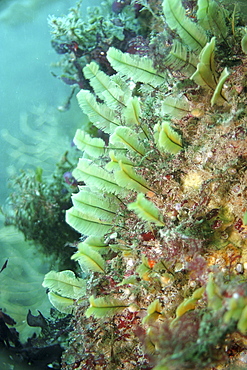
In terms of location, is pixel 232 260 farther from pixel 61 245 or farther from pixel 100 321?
A: pixel 61 245

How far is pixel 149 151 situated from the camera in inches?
89.7

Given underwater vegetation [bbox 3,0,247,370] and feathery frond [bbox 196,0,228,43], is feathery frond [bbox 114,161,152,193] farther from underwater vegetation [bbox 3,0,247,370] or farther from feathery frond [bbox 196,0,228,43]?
feathery frond [bbox 196,0,228,43]

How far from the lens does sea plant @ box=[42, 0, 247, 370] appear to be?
202 centimetres

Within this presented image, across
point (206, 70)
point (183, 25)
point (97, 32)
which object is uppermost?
point (97, 32)

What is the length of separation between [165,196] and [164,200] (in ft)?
0.12

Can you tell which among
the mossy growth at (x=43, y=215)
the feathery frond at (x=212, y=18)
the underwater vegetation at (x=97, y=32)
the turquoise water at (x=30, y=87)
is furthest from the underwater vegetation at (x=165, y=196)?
the turquoise water at (x=30, y=87)

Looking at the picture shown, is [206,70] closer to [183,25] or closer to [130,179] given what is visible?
[183,25]

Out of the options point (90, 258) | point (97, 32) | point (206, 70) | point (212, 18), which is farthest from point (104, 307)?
point (97, 32)

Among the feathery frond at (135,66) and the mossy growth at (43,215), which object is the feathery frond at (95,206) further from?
the mossy growth at (43,215)

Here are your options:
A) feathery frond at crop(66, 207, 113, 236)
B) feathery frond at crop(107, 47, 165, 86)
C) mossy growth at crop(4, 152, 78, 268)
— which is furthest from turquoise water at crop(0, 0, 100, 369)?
feathery frond at crop(107, 47, 165, 86)

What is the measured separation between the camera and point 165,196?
2340 millimetres

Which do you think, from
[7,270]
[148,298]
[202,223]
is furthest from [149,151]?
[7,270]

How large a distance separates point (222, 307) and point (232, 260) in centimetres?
59

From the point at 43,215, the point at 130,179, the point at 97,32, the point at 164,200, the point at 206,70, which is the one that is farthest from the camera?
the point at 97,32
